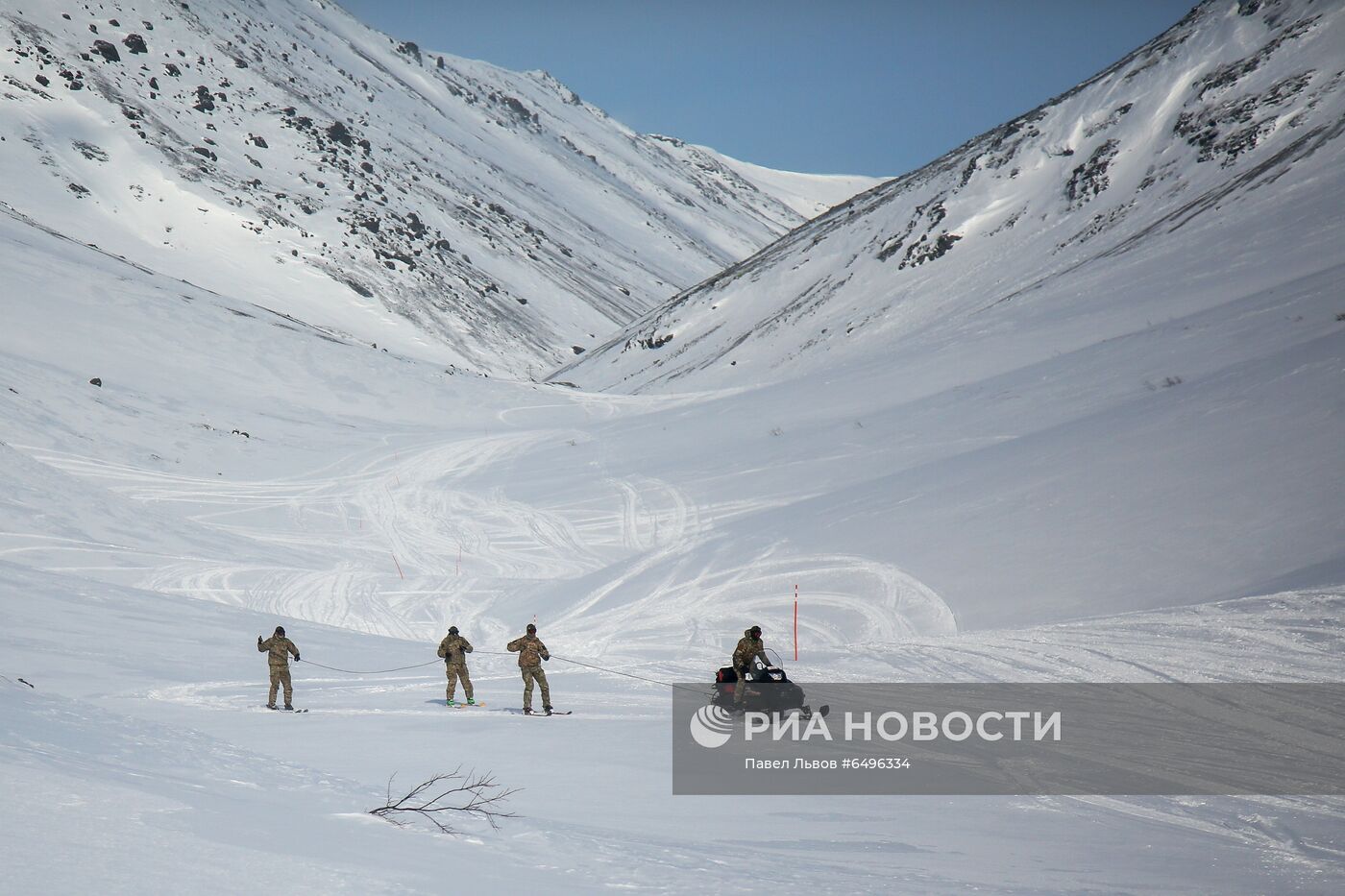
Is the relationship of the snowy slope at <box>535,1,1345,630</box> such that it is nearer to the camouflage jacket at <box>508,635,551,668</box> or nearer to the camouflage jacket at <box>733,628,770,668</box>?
the camouflage jacket at <box>733,628,770,668</box>

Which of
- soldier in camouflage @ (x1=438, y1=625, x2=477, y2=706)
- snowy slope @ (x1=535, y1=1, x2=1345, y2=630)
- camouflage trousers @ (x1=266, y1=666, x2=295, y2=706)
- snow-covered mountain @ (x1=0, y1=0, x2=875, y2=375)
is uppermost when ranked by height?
snow-covered mountain @ (x1=0, y1=0, x2=875, y2=375)

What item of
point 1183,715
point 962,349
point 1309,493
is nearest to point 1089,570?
point 1309,493

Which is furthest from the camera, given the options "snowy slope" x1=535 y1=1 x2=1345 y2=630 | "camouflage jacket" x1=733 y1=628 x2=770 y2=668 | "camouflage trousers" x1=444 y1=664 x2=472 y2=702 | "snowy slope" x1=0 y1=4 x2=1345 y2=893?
"snowy slope" x1=535 y1=1 x2=1345 y2=630

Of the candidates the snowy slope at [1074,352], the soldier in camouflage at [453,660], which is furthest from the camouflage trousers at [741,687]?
the snowy slope at [1074,352]

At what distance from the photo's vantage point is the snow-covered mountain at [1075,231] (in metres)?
42.7

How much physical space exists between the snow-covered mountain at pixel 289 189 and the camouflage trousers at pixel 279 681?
63.3m

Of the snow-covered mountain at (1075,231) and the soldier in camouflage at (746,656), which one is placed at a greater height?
the snow-covered mountain at (1075,231)

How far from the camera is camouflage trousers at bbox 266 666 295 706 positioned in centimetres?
1348

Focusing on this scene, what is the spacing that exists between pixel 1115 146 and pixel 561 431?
42.8 meters

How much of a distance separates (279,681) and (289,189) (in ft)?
362

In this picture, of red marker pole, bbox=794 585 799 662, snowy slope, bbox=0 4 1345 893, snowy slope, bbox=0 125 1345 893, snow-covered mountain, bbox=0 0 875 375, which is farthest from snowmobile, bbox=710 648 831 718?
snow-covered mountain, bbox=0 0 875 375

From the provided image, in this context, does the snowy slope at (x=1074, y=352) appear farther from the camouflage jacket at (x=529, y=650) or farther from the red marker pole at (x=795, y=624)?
the camouflage jacket at (x=529, y=650)

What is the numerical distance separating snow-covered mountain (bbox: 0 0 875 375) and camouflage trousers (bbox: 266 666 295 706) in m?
63.3

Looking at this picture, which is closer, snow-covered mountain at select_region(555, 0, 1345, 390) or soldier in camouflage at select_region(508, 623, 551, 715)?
soldier in camouflage at select_region(508, 623, 551, 715)
